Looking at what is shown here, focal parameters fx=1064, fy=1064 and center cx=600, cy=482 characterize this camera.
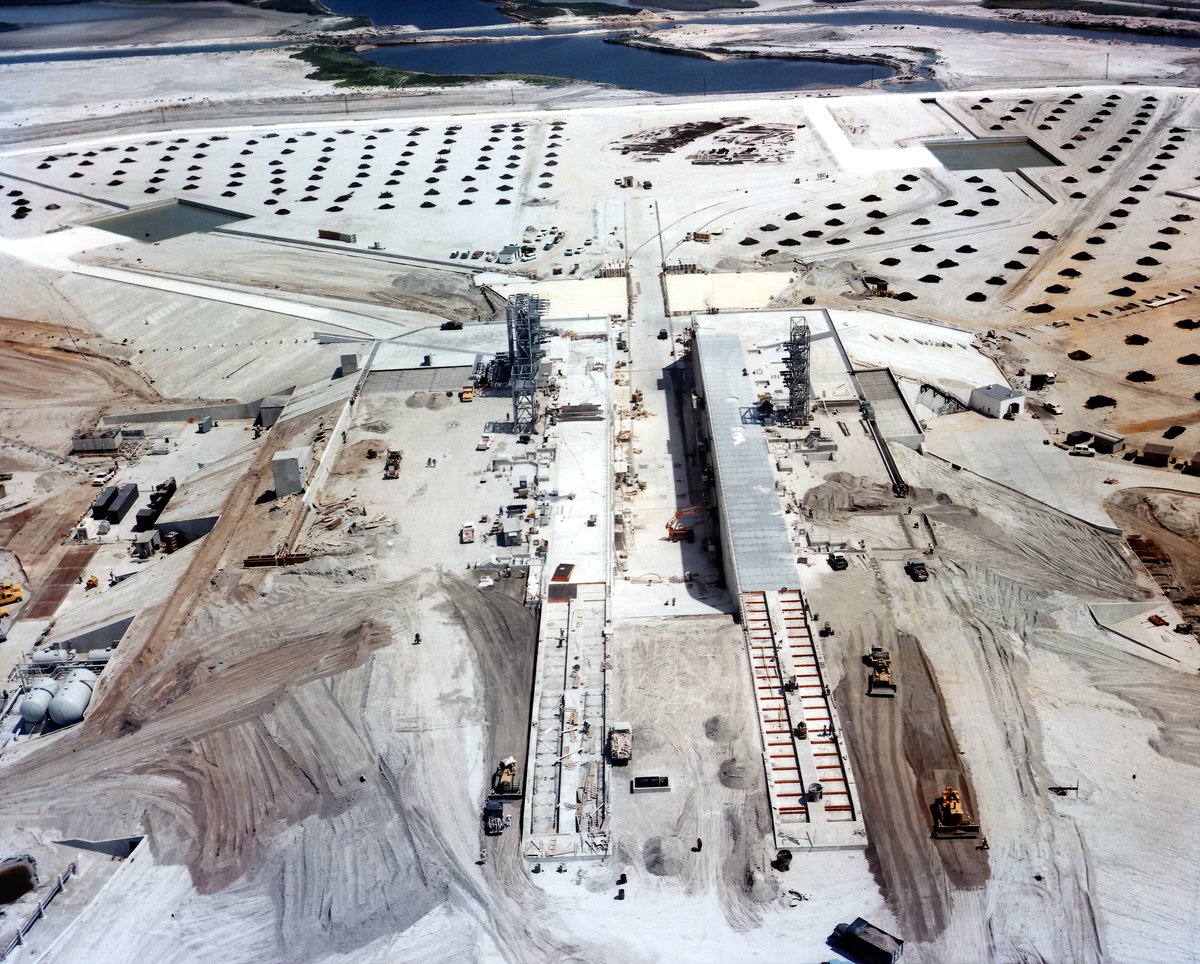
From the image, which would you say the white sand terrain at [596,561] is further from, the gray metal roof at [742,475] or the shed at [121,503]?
the shed at [121,503]

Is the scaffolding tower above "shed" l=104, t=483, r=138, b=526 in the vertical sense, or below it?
above

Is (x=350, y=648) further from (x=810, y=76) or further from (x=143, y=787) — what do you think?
(x=810, y=76)

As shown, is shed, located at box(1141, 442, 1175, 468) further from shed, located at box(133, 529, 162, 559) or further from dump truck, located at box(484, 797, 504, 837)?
shed, located at box(133, 529, 162, 559)

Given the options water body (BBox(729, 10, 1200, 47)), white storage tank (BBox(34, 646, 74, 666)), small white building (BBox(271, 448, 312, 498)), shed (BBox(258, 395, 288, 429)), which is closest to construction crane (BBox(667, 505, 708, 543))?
small white building (BBox(271, 448, 312, 498))

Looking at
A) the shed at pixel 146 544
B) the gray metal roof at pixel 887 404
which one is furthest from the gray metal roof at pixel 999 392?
the shed at pixel 146 544

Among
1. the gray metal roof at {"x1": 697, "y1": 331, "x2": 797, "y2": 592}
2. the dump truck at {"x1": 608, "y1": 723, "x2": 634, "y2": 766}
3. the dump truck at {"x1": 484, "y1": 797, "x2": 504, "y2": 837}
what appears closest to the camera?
the dump truck at {"x1": 484, "y1": 797, "x2": 504, "y2": 837}

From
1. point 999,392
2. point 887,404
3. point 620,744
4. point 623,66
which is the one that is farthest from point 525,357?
point 623,66
